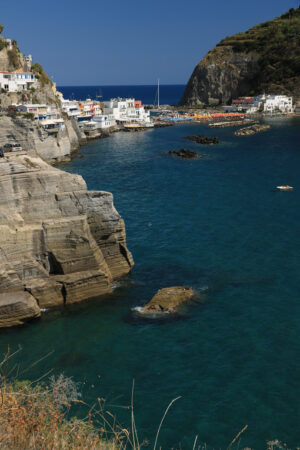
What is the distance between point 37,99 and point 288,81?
108m

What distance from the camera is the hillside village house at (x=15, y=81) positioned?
90.2 m

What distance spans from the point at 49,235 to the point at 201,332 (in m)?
11.3

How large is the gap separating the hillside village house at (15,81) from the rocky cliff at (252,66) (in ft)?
341

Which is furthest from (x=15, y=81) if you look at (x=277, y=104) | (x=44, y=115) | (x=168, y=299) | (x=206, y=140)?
(x=277, y=104)

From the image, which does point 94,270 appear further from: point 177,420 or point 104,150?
point 104,150

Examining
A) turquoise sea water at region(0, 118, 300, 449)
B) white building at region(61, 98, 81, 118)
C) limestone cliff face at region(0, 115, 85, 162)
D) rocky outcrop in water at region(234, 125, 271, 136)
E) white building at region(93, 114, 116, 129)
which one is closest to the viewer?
turquoise sea water at region(0, 118, 300, 449)

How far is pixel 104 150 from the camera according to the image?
95.8 m

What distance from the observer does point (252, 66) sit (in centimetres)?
17825

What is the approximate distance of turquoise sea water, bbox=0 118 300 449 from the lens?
19.5 metres

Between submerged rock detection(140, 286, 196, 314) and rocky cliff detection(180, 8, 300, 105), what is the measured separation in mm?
148891

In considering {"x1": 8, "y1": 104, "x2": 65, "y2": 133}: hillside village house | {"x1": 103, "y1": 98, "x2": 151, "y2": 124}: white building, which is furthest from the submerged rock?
{"x1": 103, "y1": 98, "x2": 151, "y2": 124}: white building

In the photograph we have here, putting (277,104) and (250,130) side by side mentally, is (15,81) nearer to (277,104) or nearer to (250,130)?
(250,130)

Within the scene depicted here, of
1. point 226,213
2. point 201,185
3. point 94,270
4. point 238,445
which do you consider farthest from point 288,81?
point 238,445

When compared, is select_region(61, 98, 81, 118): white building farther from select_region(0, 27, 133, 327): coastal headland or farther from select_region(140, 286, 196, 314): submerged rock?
select_region(140, 286, 196, 314): submerged rock
